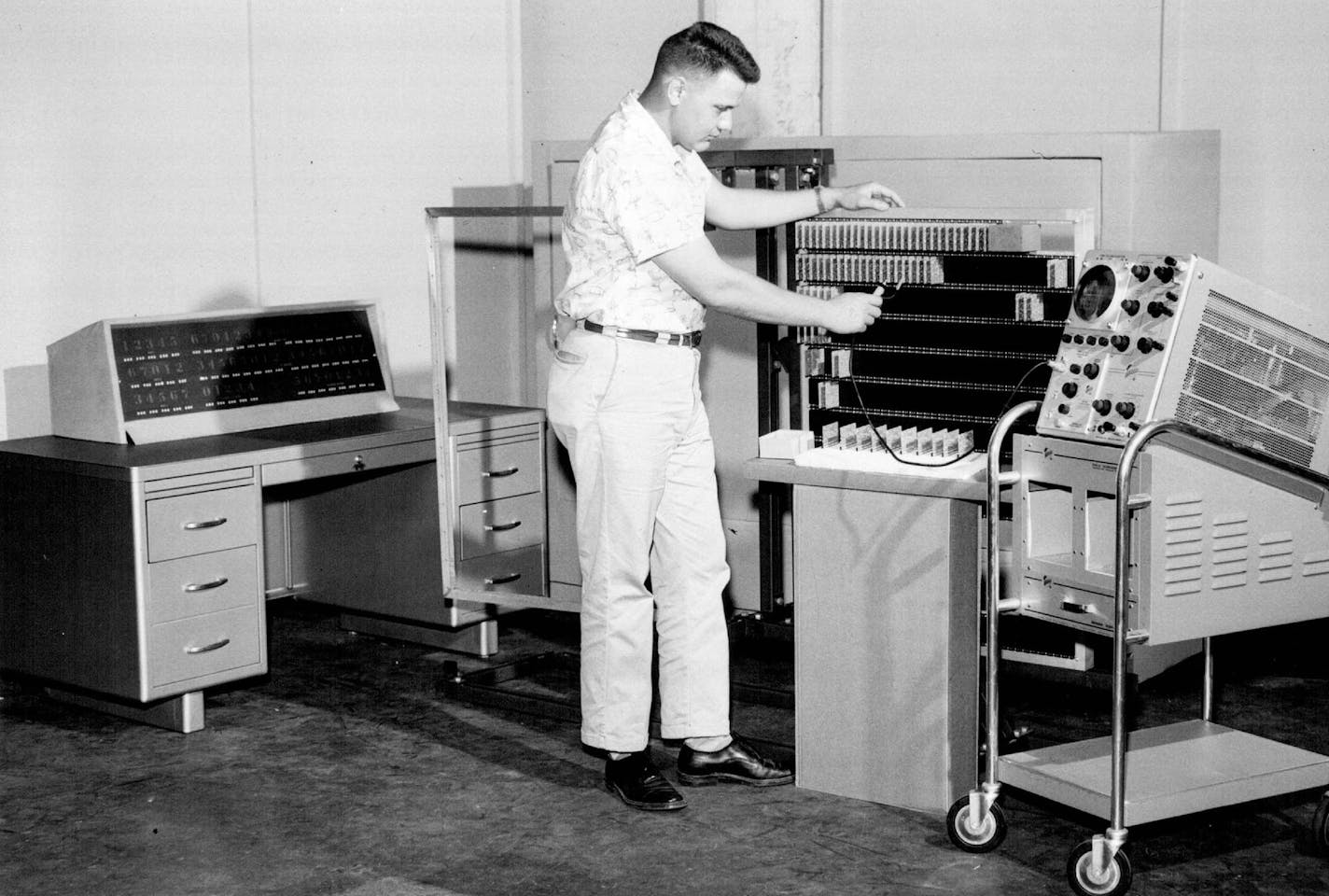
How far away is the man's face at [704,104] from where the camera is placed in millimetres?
3617

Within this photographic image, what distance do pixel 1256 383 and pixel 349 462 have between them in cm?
240

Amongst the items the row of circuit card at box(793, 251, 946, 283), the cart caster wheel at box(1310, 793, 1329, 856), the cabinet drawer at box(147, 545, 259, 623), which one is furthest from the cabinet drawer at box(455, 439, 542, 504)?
the cart caster wheel at box(1310, 793, 1329, 856)

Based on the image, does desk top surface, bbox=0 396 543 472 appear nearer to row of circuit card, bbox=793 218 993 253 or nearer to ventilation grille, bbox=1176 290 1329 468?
row of circuit card, bbox=793 218 993 253

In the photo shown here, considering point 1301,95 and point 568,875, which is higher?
point 1301,95

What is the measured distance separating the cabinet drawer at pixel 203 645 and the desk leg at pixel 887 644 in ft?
4.96

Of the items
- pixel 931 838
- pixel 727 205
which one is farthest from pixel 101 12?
pixel 931 838

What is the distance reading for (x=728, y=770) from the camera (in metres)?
3.88

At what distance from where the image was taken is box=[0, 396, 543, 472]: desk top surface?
431 centimetres

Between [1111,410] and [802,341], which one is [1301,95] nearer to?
[802,341]

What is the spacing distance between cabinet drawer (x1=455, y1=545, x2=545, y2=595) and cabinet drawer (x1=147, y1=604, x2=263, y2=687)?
67cm

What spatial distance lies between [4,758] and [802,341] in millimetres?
2160

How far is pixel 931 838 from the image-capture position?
351 centimetres

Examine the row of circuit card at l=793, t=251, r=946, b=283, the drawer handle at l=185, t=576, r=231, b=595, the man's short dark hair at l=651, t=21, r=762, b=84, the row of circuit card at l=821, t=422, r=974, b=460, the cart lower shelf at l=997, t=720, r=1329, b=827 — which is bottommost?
the cart lower shelf at l=997, t=720, r=1329, b=827

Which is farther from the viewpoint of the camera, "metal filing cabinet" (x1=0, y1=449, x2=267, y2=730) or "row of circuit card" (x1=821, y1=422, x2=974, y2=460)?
"metal filing cabinet" (x1=0, y1=449, x2=267, y2=730)
